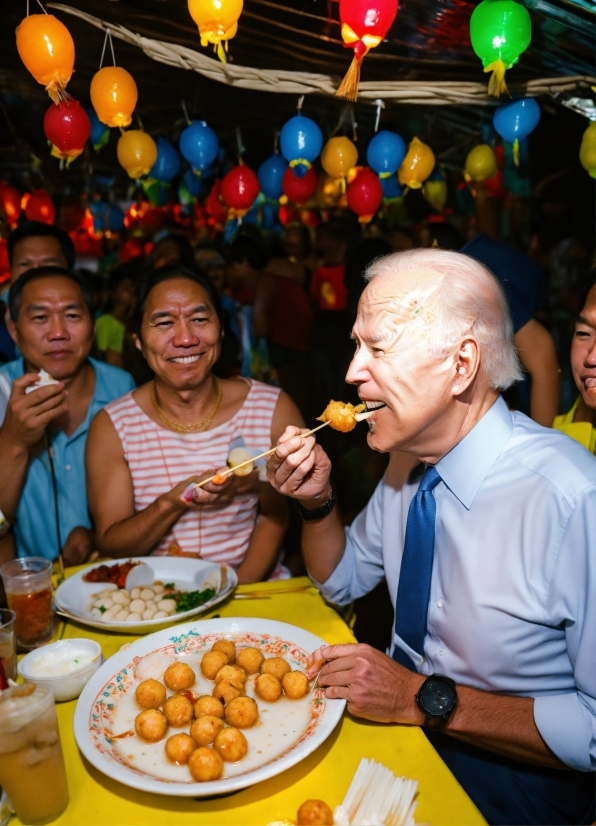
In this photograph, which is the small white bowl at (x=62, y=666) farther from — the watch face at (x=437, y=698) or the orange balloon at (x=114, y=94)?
the orange balloon at (x=114, y=94)

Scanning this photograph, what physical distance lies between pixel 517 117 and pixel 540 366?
138 cm

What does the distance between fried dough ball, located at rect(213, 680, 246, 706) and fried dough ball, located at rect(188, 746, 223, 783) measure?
22 centimetres

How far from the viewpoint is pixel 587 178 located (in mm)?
5828

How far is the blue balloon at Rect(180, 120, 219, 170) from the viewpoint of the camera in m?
4.37

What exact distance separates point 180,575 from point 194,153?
3021 mm

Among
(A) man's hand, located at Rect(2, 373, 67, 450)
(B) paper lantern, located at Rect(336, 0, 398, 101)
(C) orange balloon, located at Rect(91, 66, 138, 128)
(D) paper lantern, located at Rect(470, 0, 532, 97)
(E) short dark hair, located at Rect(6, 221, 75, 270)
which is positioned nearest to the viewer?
(B) paper lantern, located at Rect(336, 0, 398, 101)

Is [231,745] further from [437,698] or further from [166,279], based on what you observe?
[166,279]

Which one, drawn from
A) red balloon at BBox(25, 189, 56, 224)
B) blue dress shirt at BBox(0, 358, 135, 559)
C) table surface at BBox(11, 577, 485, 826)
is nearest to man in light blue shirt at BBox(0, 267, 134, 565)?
blue dress shirt at BBox(0, 358, 135, 559)

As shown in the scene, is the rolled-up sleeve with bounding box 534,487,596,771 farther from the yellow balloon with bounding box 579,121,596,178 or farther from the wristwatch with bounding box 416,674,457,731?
the yellow balloon with bounding box 579,121,596,178

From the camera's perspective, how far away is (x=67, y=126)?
3.10 meters

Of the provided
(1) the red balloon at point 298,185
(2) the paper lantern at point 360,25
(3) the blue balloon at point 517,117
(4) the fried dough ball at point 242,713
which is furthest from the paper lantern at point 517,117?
(4) the fried dough ball at point 242,713

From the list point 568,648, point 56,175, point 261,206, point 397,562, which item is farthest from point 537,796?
point 261,206

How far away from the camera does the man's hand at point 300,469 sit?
208 cm

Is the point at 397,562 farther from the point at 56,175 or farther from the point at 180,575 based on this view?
the point at 56,175
